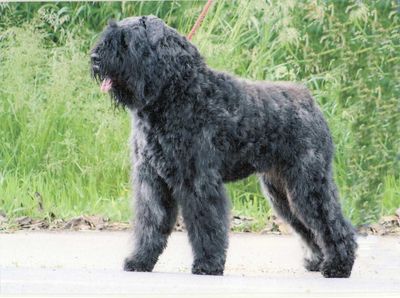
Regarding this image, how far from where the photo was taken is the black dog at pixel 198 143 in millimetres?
6184

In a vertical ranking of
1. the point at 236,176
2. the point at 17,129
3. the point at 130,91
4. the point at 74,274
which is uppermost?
the point at 130,91

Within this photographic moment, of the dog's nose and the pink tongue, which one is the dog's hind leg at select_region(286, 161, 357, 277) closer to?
the pink tongue

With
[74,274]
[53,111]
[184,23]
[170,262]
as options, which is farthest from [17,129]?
[74,274]

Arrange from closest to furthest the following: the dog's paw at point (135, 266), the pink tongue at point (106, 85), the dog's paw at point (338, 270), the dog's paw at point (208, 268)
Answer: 1. the pink tongue at point (106, 85)
2. the dog's paw at point (208, 268)
3. the dog's paw at point (135, 266)
4. the dog's paw at point (338, 270)

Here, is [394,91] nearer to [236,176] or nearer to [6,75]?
[236,176]

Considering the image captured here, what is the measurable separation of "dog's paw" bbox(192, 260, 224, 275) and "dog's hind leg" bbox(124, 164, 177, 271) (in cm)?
28

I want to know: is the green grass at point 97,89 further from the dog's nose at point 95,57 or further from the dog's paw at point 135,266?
the dog's nose at point 95,57

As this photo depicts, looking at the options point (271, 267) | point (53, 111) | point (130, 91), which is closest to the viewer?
point (130, 91)

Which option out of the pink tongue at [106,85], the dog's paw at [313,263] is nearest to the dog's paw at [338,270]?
the dog's paw at [313,263]

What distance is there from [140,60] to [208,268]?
1.29m

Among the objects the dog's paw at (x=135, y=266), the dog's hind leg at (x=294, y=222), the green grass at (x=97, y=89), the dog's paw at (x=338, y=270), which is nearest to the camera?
the dog's paw at (x=135, y=266)

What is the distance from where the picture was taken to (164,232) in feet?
21.0

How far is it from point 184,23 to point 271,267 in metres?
3.23

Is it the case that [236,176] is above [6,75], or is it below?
above
